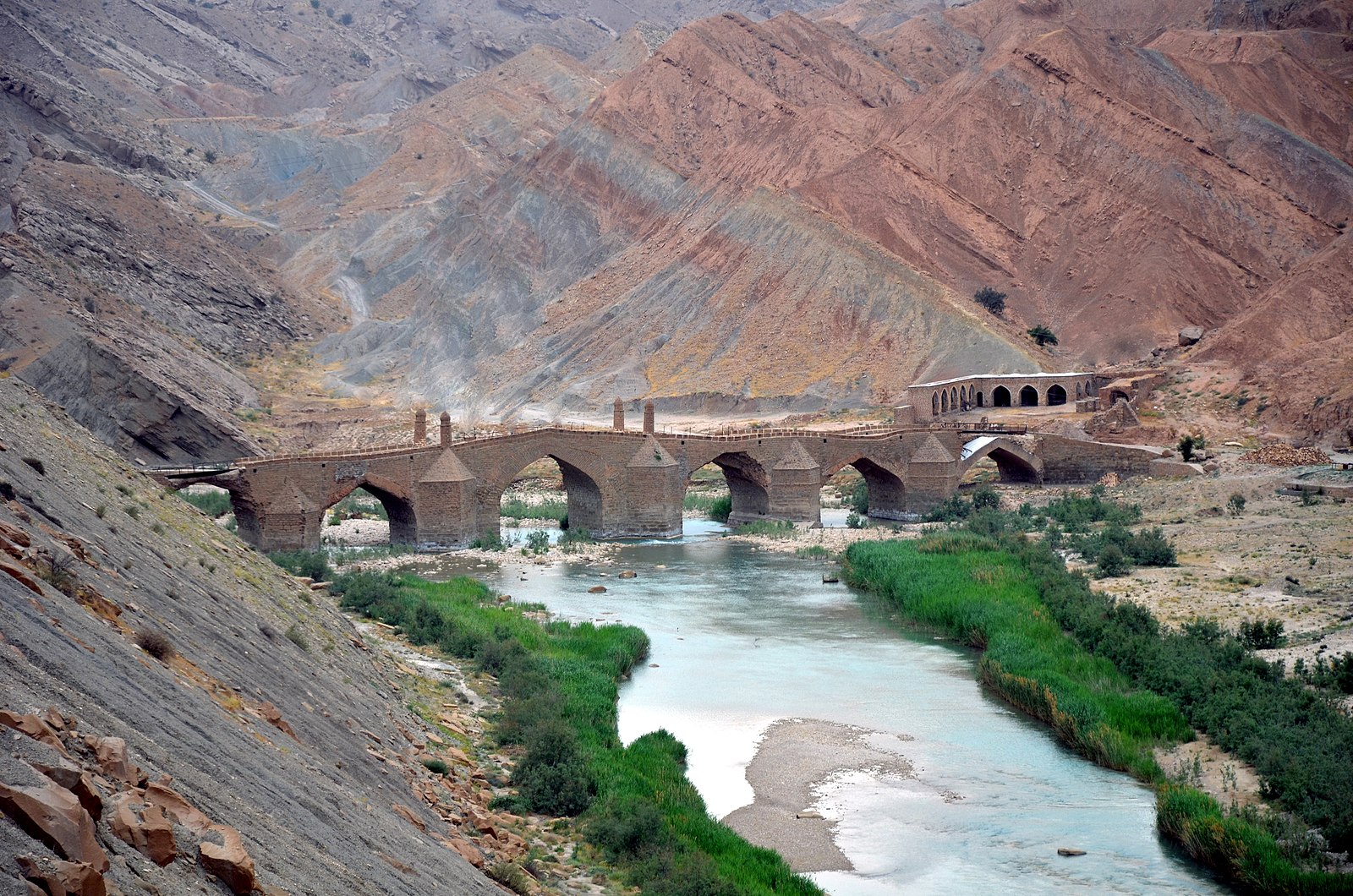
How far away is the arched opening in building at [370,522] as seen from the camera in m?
39.6

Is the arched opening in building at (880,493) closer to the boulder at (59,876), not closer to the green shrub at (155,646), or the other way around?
the green shrub at (155,646)

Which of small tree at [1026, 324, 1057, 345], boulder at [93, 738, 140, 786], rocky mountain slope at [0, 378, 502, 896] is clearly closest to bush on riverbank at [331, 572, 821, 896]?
rocky mountain slope at [0, 378, 502, 896]

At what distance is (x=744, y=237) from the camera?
→ 66.4m

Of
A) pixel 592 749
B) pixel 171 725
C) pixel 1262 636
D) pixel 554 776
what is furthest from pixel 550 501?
pixel 171 725

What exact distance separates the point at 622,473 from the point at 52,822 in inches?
1481

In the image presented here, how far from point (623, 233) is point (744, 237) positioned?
348 inches

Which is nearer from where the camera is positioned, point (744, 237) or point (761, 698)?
point (761, 698)

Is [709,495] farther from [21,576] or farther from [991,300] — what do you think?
[21,576]

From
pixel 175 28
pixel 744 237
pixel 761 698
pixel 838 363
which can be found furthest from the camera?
pixel 175 28

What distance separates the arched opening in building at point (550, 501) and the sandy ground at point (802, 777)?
21.8 meters

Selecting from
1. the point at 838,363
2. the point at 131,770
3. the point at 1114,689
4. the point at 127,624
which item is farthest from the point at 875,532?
the point at 131,770

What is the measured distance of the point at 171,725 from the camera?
27.5ft

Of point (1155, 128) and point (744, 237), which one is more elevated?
point (1155, 128)

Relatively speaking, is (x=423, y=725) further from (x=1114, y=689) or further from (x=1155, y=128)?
(x=1155, y=128)
